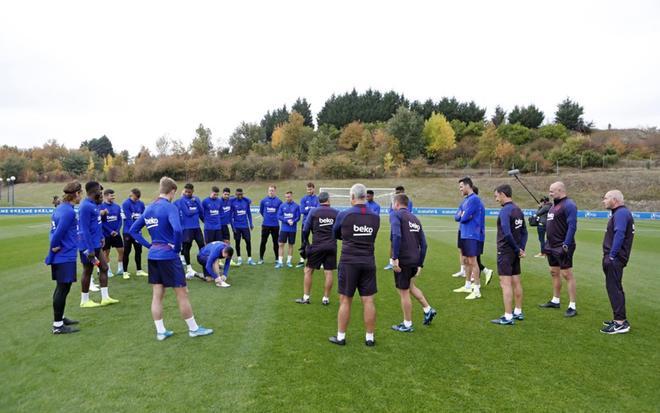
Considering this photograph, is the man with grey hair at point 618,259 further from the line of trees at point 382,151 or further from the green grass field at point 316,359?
the line of trees at point 382,151

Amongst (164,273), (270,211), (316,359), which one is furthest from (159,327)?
(270,211)

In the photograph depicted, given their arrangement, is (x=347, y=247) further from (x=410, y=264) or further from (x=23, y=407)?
(x=23, y=407)

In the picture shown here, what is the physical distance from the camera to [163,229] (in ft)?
18.9

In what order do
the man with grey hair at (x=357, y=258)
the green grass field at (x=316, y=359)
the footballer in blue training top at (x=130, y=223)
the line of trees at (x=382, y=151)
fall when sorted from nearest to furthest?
the green grass field at (x=316, y=359) → the man with grey hair at (x=357, y=258) → the footballer in blue training top at (x=130, y=223) → the line of trees at (x=382, y=151)

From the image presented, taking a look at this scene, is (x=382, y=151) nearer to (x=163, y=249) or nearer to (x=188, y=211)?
(x=188, y=211)

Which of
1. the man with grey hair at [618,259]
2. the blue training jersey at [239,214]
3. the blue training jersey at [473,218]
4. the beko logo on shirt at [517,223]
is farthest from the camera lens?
the blue training jersey at [239,214]

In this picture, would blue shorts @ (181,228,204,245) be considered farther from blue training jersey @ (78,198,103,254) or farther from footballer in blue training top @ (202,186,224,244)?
blue training jersey @ (78,198,103,254)

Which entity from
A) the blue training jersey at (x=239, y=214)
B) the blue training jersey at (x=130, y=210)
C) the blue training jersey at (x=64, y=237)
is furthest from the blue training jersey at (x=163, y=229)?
the blue training jersey at (x=239, y=214)

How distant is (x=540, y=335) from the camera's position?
6223 mm

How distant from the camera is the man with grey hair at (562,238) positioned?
7074 millimetres

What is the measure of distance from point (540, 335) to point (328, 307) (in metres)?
3.55

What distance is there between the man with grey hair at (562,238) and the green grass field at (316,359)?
2.11 ft

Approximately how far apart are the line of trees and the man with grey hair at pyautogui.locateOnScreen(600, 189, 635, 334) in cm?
4901

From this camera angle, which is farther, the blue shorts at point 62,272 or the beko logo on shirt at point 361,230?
the blue shorts at point 62,272
